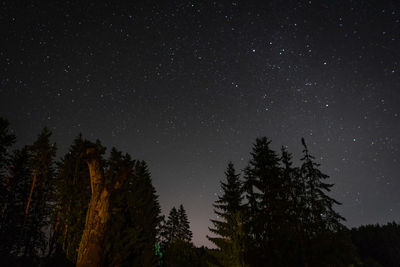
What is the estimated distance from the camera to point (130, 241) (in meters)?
10.7

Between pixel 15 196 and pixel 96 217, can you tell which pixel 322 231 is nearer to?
pixel 96 217

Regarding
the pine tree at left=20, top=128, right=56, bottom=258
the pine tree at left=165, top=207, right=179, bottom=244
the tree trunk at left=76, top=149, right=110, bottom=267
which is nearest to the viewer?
the tree trunk at left=76, top=149, right=110, bottom=267

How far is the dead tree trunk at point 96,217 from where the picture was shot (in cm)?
598

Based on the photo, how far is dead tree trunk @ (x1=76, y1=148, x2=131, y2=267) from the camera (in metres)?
5.98

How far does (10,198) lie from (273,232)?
111 ft

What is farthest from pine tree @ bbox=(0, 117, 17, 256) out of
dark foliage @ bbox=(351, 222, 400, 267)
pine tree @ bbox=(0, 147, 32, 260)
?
dark foliage @ bbox=(351, 222, 400, 267)

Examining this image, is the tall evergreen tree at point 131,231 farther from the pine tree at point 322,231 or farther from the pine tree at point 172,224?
the pine tree at point 172,224

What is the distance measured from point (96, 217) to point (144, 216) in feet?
21.0

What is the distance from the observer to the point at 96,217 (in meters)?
6.30

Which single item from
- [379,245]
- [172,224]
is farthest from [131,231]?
[379,245]

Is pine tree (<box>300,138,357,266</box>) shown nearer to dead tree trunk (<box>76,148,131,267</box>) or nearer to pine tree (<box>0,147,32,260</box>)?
dead tree trunk (<box>76,148,131,267</box>)

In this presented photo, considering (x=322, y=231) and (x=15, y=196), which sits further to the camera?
(x=15, y=196)

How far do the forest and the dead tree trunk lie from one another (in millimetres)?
24

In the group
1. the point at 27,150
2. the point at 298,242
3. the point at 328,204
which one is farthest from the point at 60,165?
the point at 328,204
